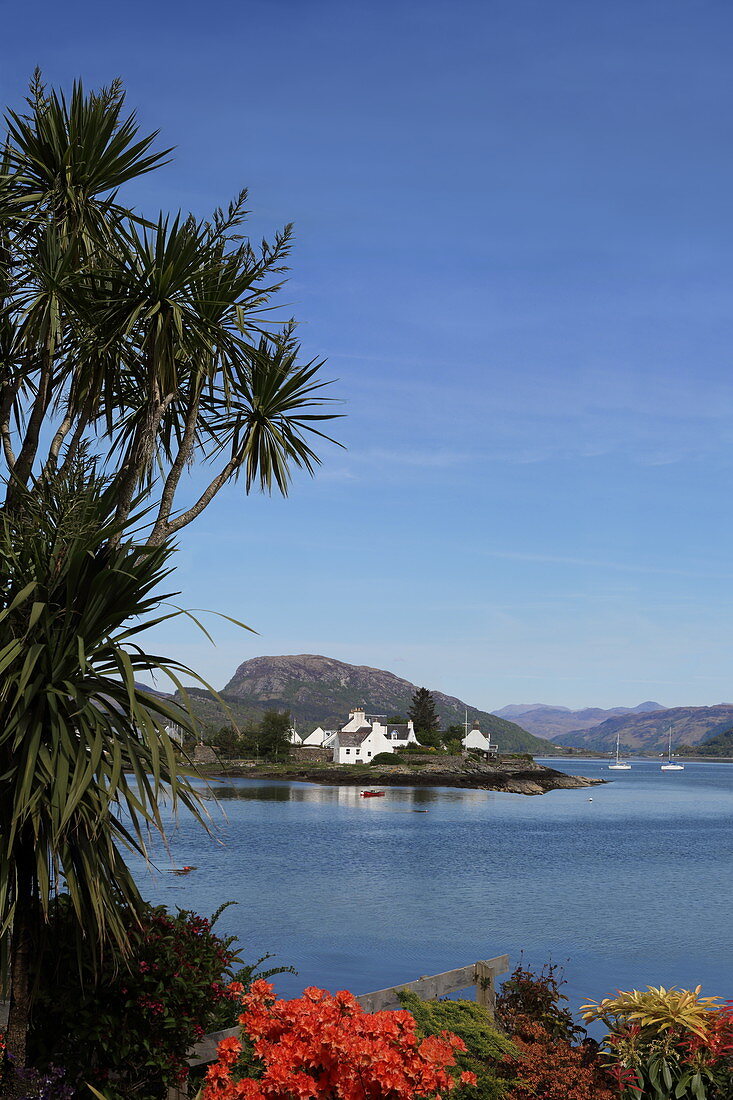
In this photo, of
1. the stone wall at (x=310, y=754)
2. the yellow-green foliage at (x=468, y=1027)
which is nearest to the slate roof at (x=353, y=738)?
the stone wall at (x=310, y=754)

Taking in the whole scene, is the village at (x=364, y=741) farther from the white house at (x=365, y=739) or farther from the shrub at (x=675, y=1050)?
the shrub at (x=675, y=1050)

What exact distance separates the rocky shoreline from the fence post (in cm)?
9349

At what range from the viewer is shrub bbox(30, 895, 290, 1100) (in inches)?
217

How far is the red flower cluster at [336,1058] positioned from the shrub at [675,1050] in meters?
2.66

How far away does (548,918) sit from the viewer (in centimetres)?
2969

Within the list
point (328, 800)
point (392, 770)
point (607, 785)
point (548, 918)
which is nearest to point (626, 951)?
point (548, 918)

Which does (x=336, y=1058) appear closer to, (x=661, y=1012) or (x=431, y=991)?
(x=661, y=1012)

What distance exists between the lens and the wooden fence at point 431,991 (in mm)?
6188

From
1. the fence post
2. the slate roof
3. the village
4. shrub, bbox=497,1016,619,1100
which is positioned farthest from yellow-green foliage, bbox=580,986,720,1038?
the slate roof

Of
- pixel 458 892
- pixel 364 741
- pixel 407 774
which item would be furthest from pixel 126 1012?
pixel 364 741

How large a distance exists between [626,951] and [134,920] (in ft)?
73.1

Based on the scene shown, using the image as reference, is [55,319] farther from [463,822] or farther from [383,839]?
[463,822]

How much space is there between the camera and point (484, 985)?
8062 millimetres

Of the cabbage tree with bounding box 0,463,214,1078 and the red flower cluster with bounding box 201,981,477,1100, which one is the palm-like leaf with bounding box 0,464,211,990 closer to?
the cabbage tree with bounding box 0,463,214,1078
